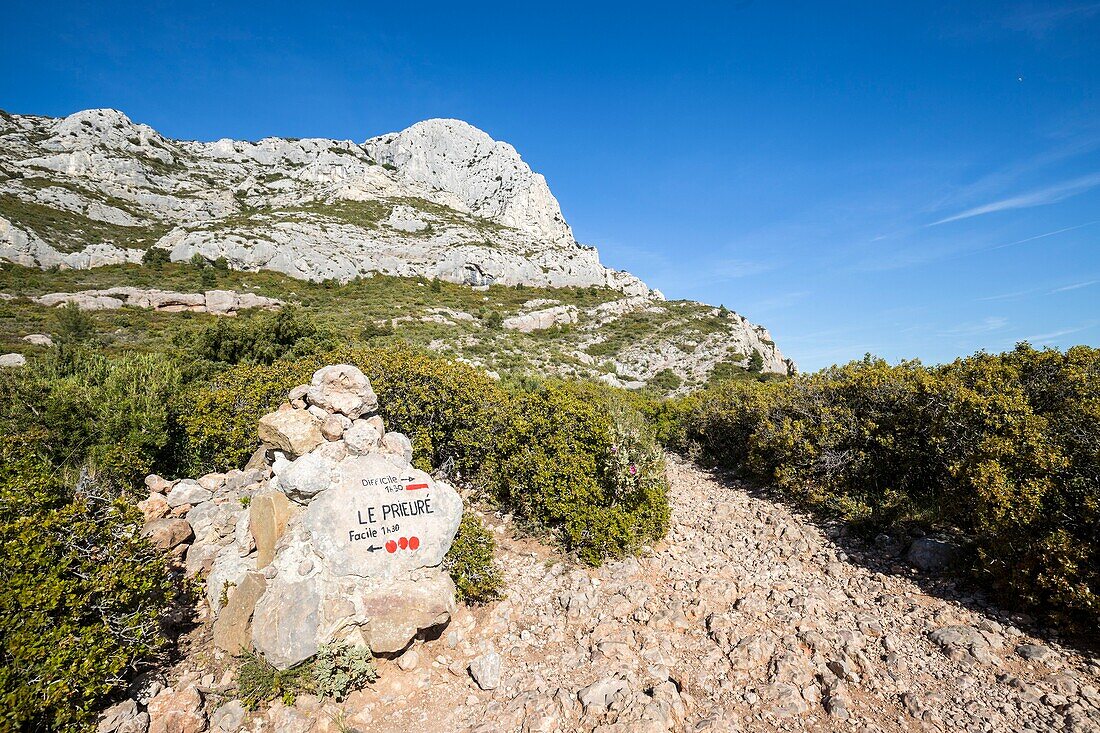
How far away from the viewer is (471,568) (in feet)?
18.6

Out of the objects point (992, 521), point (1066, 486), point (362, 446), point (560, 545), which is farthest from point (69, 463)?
point (1066, 486)

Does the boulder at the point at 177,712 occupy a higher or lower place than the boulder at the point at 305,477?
lower

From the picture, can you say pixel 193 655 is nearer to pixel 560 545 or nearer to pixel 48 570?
pixel 48 570

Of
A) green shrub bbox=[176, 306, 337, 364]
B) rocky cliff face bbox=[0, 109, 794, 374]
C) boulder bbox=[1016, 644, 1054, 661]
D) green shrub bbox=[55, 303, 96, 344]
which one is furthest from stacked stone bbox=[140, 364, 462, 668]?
rocky cliff face bbox=[0, 109, 794, 374]

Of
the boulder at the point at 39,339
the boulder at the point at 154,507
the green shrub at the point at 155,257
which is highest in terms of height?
the green shrub at the point at 155,257

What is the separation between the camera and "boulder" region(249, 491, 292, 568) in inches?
199

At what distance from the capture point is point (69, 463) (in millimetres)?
7906

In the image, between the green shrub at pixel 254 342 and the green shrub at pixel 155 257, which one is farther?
A: the green shrub at pixel 155 257

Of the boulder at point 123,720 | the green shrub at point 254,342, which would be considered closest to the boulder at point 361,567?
the boulder at point 123,720

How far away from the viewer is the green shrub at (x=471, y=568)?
5586 millimetres

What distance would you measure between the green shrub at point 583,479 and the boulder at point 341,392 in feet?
9.14

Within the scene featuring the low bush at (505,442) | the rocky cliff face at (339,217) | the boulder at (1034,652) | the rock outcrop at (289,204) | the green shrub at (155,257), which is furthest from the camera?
the rock outcrop at (289,204)

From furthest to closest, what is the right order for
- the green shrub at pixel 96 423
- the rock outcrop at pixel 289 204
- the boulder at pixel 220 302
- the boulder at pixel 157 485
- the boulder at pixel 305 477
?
the rock outcrop at pixel 289 204 < the boulder at pixel 220 302 < the green shrub at pixel 96 423 < the boulder at pixel 157 485 < the boulder at pixel 305 477

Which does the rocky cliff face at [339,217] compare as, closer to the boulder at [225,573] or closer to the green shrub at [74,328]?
the green shrub at [74,328]
